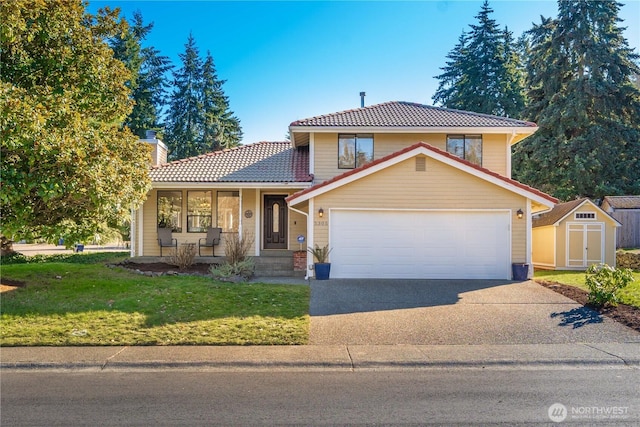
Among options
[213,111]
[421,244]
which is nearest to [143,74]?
[213,111]

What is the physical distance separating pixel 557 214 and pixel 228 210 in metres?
13.8

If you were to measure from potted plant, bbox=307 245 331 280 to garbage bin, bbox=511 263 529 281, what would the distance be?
18.0ft

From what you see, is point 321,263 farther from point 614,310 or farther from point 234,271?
point 614,310

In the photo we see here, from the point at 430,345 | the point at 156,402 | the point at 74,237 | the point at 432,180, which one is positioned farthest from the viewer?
the point at 432,180

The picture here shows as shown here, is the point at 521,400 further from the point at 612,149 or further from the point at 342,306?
the point at 612,149

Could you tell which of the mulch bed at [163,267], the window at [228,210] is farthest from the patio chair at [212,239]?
the mulch bed at [163,267]

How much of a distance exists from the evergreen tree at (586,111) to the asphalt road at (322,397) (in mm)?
23351

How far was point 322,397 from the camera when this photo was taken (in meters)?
5.38

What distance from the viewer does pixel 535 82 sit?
2919 centimetres

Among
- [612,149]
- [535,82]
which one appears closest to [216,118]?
[535,82]

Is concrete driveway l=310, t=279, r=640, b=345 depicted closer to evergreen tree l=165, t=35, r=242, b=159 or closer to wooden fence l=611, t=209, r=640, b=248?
wooden fence l=611, t=209, r=640, b=248

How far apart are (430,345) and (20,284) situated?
32.1 ft

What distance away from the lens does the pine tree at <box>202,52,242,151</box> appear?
4166 cm

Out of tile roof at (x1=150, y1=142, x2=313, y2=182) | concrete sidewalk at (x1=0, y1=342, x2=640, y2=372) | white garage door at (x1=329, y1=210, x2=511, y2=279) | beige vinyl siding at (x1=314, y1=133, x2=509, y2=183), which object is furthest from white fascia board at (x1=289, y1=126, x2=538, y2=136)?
concrete sidewalk at (x1=0, y1=342, x2=640, y2=372)
